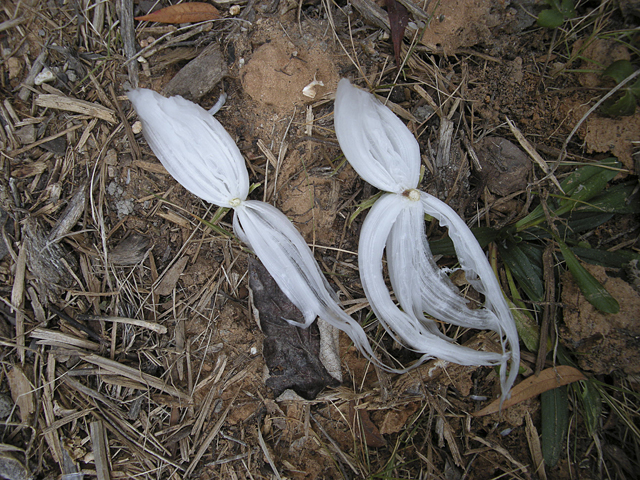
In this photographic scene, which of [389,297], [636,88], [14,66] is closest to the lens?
[636,88]

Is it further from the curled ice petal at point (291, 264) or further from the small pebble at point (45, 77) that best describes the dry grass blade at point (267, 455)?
the small pebble at point (45, 77)

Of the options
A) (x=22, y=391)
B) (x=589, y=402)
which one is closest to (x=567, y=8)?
(x=589, y=402)

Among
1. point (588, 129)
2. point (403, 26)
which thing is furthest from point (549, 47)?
point (403, 26)

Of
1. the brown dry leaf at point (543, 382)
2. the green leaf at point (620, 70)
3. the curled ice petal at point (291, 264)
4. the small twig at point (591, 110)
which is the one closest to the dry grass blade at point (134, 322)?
the curled ice petal at point (291, 264)

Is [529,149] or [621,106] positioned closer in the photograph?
[621,106]

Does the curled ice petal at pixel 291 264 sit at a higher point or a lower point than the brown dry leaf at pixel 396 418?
higher

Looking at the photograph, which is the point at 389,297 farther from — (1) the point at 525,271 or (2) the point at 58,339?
(2) the point at 58,339

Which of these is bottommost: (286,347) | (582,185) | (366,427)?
(366,427)
